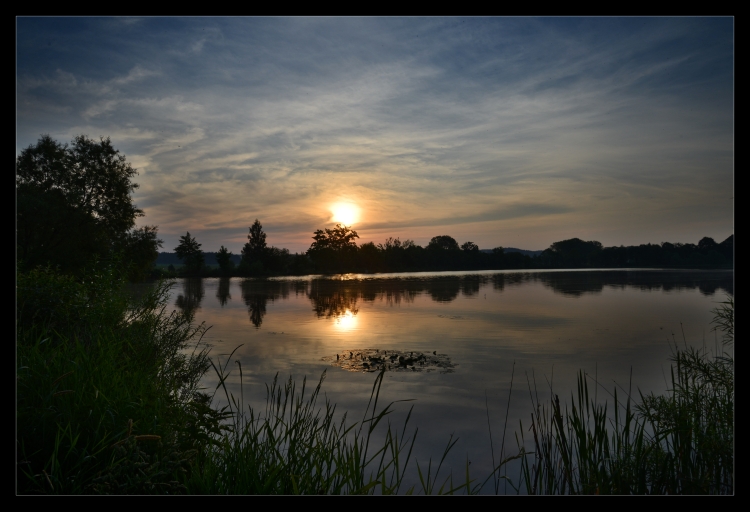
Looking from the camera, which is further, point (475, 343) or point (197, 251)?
point (197, 251)

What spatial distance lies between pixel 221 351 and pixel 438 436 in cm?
886

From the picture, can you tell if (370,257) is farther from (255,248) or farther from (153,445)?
(153,445)

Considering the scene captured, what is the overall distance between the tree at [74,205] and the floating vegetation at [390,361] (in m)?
12.5

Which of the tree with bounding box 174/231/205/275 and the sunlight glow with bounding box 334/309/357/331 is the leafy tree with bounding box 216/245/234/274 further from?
the sunlight glow with bounding box 334/309/357/331

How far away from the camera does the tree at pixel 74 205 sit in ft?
71.2

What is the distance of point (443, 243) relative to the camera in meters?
57.9

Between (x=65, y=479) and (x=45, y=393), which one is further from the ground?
(x=45, y=393)

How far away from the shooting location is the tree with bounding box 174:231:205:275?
55.4 m

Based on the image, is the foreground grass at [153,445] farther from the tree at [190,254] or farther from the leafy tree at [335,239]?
the leafy tree at [335,239]

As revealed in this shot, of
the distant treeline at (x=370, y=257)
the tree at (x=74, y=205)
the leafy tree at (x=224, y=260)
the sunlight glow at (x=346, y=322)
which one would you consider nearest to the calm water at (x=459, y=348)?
the sunlight glow at (x=346, y=322)
